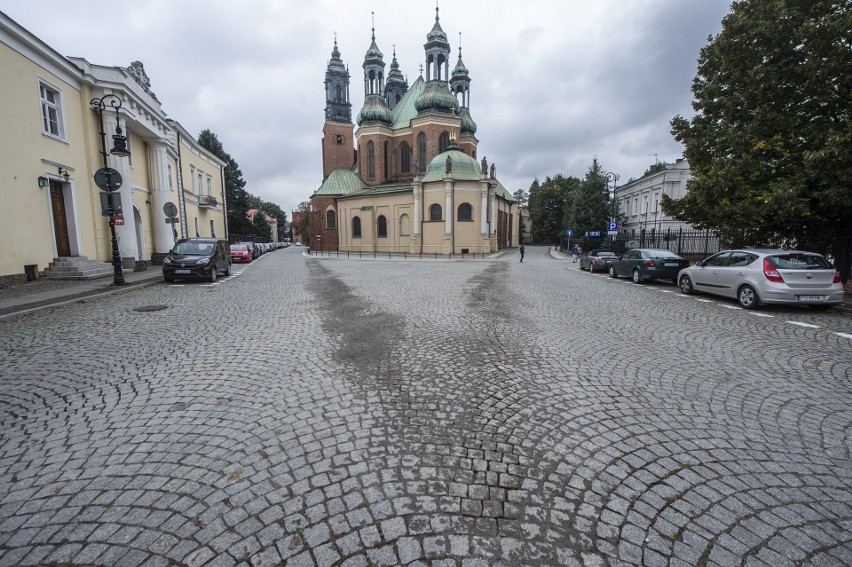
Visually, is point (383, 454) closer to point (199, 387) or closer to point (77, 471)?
point (77, 471)

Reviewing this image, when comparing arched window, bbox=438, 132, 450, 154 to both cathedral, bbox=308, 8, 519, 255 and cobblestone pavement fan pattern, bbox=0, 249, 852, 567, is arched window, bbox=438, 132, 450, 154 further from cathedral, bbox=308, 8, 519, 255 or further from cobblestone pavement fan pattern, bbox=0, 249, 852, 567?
cobblestone pavement fan pattern, bbox=0, 249, 852, 567

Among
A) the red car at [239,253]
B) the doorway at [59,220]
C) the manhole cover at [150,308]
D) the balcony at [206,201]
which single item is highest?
the balcony at [206,201]

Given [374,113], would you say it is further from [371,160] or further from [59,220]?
[59,220]

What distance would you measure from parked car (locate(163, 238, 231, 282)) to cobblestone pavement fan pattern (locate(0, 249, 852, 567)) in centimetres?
887

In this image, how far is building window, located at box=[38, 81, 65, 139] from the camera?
48.3 ft

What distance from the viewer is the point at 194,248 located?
16.1 m

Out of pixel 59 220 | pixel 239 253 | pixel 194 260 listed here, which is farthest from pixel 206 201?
pixel 194 260

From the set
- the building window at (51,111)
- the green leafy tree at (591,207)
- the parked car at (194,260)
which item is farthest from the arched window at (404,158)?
the building window at (51,111)

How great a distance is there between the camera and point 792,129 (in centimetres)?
1173

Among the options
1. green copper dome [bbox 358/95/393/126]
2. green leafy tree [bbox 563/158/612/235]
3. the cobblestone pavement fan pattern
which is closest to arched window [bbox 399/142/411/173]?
green copper dome [bbox 358/95/393/126]

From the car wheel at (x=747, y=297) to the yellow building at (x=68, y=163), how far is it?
62.9ft

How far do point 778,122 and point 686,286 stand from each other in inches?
212

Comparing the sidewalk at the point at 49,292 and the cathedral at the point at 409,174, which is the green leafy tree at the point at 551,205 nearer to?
the cathedral at the point at 409,174

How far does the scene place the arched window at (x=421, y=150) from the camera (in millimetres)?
50812
